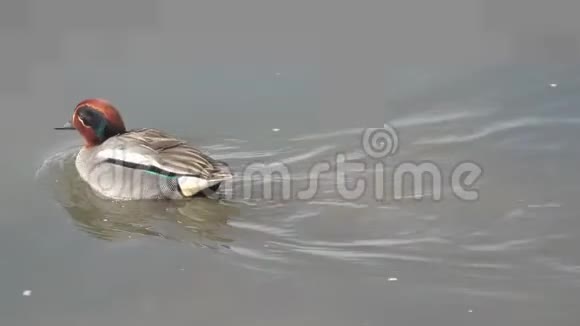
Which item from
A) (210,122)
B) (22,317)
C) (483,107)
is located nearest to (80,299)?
(22,317)

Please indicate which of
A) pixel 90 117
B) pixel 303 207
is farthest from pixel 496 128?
pixel 90 117

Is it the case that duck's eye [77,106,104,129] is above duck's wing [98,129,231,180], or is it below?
above

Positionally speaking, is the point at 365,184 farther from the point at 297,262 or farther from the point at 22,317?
the point at 22,317

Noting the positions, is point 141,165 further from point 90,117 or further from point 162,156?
point 90,117

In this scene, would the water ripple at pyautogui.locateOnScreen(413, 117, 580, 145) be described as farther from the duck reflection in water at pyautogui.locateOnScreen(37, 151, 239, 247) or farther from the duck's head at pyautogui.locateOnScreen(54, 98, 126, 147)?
the duck's head at pyautogui.locateOnScreen(54, 98, 126, 147)

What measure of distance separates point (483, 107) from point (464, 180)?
5.30ft

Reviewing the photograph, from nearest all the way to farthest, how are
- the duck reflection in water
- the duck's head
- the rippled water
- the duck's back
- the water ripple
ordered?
the rippled water → the duck reflection in water → the duck's back → the duck's head → the water ripple

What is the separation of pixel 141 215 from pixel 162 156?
0.64 metres

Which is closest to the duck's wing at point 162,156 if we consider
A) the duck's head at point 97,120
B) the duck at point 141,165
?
the duck at point 141,165

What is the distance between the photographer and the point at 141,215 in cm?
823

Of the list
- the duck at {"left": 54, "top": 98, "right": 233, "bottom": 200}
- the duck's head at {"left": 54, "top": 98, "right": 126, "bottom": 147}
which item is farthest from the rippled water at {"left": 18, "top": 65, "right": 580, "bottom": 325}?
the duck's head at {"left": 54, "top": 98, "right": 126, "bottom": 147}

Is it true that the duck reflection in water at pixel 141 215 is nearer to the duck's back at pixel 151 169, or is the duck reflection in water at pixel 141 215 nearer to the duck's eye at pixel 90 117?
the duck's back at pixel 151 169

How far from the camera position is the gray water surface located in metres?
6.63

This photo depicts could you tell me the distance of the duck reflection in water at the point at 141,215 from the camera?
25.6 feet
